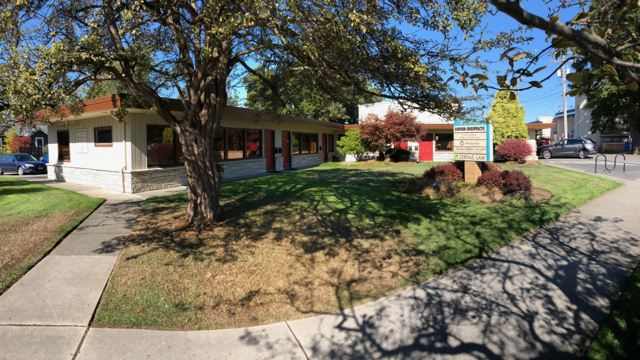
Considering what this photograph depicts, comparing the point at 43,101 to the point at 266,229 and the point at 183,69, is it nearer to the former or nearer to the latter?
the point at 183,69

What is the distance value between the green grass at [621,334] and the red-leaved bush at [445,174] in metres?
7.21

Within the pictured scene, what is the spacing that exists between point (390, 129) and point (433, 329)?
19.3 meters

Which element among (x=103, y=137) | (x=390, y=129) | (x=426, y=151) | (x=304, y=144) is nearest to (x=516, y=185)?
(x=390, y=129)

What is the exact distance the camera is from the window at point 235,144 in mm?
16109

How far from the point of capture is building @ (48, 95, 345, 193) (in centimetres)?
1177

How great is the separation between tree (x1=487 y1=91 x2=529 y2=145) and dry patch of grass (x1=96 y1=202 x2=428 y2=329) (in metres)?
20.1

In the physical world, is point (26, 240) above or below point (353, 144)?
below

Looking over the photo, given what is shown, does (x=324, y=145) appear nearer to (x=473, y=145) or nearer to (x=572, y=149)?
(x=473, y=145)

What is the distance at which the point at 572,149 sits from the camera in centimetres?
2775

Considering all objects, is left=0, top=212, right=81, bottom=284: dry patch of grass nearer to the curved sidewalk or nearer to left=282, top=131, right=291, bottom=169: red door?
the curved sidewalk

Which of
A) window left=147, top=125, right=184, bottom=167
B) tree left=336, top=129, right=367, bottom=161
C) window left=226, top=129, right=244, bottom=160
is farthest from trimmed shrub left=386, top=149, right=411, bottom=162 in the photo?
window left=147, top=125, right=184, bottom=167

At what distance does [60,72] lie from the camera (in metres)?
6.21

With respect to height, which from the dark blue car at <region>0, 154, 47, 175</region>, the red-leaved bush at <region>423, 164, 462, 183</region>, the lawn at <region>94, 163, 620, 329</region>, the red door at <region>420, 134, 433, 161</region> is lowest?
the lawn at <region>94, 163, 620, 329</region>

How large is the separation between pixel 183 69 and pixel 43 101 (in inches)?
94.2
